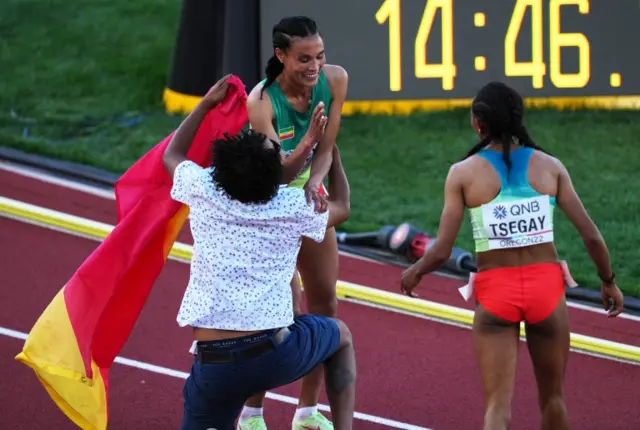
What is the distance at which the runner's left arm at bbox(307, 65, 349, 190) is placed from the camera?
223 inches

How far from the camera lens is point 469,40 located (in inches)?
469

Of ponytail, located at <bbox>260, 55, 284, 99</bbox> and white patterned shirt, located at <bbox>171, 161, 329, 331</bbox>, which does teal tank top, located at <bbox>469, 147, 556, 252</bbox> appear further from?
ponytail, located at <bbox>260, 55, 284, 99</bbox>

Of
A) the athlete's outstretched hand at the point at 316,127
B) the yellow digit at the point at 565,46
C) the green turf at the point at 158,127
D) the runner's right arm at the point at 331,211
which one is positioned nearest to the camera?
the runner's right arm at the point at 331,211

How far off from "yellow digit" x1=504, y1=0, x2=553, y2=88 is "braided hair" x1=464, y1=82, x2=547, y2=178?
21.7ft

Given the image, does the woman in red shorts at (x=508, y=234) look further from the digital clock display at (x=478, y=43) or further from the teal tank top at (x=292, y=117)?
the digital clock display at (x=478, y=43)

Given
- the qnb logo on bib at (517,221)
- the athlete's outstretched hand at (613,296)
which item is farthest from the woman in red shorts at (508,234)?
the athlete's outstretched hand at (613,296)

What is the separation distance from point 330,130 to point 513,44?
21.4 ft

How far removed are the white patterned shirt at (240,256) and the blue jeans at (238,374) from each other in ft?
0.27

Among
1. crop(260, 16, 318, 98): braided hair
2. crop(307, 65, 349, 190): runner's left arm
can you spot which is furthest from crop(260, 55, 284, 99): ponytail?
crop(307, 65, 349, 190): runner's left arm

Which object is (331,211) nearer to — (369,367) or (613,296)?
(613,296)

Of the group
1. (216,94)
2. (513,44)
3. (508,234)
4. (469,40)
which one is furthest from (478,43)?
(508,234)

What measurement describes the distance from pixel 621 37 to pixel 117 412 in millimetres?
7007

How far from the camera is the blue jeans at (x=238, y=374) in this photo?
5.01 m

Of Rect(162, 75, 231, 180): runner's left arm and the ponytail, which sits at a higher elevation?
the ponytail
